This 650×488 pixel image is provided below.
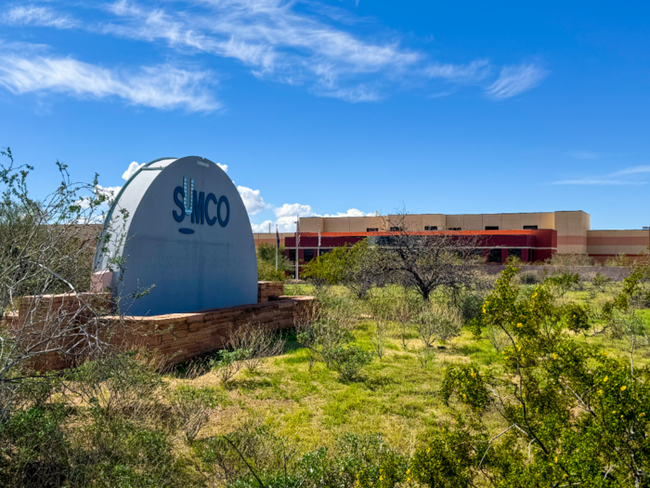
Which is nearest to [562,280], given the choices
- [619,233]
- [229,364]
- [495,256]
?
[229,364]

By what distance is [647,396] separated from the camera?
2.76m

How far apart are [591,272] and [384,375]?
3529 cm

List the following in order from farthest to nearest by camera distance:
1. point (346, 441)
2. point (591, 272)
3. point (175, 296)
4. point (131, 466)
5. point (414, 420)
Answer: point (591, 272), point (175, 296), point (414, 420), point (346, 441), point (131, 466)

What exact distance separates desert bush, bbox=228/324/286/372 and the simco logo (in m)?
2.65

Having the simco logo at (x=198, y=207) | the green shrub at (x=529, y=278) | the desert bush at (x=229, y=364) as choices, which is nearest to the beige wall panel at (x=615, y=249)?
the green shrub at (x=529, y=278)

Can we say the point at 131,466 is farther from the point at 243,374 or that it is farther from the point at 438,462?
the point at 243,374

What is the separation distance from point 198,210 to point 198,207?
0.07 metres

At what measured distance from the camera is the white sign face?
9023mm

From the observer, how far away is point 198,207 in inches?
428

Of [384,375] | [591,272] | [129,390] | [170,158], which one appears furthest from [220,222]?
[591,272]

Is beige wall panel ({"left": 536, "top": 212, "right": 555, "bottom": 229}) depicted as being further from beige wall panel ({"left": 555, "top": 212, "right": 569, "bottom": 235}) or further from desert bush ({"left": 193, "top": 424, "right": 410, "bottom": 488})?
desert bush ({"left": 193, "top": 424, "right": 410, "bottom": 488})

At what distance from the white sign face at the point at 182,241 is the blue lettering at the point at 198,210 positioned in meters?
0.02

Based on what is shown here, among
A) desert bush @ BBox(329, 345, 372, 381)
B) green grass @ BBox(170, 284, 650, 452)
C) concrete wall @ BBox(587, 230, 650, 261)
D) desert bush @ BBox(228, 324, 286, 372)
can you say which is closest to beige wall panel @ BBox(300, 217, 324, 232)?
concrete wall @ BBox(587, 230, 650, 261)

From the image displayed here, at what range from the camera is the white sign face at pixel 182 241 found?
29.6 feet
